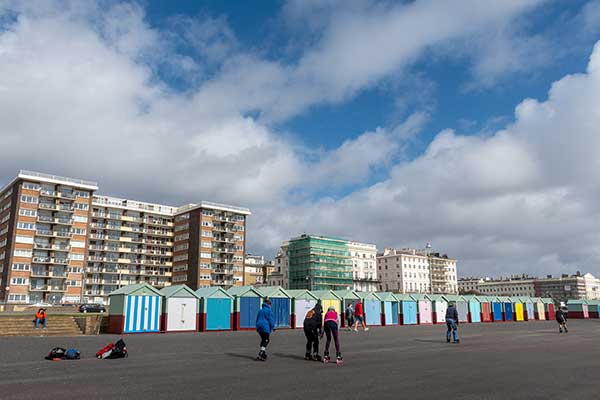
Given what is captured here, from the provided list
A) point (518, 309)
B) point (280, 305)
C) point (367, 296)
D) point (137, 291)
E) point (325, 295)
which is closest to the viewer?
point (137, 291)

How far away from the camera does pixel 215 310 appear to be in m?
33.1

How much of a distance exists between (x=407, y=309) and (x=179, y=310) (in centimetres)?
2135

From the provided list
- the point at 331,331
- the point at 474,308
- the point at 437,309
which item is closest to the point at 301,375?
the point at 331,331

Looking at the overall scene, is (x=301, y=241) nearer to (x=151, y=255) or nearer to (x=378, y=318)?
(x=151, y=255)

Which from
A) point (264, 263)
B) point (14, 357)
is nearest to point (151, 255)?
point (264, 263)

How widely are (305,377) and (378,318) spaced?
31.5m

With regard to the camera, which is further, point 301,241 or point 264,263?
point 264,263

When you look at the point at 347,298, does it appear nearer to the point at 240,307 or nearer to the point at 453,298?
the point at 240,307

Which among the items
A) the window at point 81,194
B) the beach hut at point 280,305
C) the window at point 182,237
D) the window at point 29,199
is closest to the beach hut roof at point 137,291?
the beach hut at point 280,305

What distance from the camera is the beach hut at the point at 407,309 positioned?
43594 millimetres

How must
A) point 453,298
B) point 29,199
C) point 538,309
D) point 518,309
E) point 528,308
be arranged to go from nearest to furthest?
point 453,298 → point 518,309 → point 528,308 → point 538,309 → point 29,199

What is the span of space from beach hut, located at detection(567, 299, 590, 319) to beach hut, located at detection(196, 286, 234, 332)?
195 feet

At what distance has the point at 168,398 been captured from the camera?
29.3 feet

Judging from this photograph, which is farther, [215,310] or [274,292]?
[274,292]
